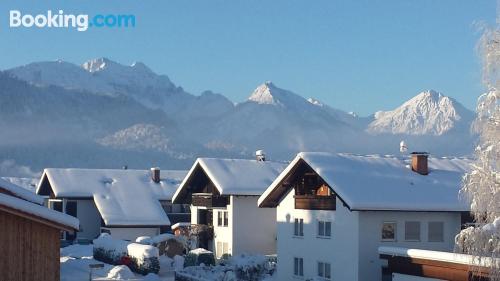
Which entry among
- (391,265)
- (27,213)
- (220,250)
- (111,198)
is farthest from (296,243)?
(111,198)

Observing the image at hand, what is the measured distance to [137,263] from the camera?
154 feet

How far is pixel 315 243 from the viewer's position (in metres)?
39.4

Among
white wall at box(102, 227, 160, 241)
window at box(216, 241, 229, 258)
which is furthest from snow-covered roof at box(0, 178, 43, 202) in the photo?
white wall at box(102, 227, 160, 241)

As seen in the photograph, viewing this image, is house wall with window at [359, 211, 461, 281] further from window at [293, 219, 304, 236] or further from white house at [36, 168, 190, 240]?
white house at [36, 168, 190, 240]

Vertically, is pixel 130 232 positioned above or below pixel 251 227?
below

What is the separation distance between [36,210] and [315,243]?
18.3 metres

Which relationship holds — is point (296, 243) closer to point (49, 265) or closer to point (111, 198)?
point (49, 265)

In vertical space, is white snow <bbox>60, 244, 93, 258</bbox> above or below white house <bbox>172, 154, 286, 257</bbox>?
below

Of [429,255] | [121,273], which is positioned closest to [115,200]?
[121,273]

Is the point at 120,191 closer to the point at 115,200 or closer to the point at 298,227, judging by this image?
the point at 115,200

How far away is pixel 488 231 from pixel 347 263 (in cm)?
1599

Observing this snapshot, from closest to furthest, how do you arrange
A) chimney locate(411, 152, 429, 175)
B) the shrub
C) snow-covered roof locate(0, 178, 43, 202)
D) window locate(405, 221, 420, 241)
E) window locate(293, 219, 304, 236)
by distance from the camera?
snow-covered roof locate(0, 178, 43, 202) → window locate(405, 221, 420, 241) → chimney locate(411, 152, 429, 175) → window locate(293, 219, 304, 236) → the shrub

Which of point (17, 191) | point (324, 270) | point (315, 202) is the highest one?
point (17, 191)

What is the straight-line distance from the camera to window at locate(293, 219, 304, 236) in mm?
41062
